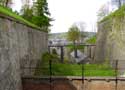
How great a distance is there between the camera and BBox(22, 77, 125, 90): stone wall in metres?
14.2

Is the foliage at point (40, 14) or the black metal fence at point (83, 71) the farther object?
the foliage at point (40, 14)

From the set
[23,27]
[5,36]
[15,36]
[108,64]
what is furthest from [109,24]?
[5,36]

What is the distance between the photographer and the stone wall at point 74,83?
559 inches

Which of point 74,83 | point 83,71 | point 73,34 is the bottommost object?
point 74,83

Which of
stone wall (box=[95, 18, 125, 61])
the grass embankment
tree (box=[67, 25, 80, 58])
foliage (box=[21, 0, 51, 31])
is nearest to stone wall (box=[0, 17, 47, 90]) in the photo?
the grass embankment

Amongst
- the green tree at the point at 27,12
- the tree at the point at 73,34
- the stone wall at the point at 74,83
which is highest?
the green tree at the point at 27,12

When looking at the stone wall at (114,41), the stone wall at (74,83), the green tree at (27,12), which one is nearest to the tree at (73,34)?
the green tree at (27,12)

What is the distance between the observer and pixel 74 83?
14.4 metres

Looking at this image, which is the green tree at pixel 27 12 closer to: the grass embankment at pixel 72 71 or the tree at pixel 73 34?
the grass embankment at pixel 72 71

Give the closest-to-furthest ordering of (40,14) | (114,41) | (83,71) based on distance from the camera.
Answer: (83,71) < (114,41) < (40,14)

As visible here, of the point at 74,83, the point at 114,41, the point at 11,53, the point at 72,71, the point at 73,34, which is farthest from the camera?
the point at 73,34

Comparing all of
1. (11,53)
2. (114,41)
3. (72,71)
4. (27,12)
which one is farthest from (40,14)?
(11,53)

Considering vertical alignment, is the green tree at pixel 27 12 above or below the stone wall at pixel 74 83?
above

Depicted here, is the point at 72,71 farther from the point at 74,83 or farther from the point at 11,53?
the point at 11,53
